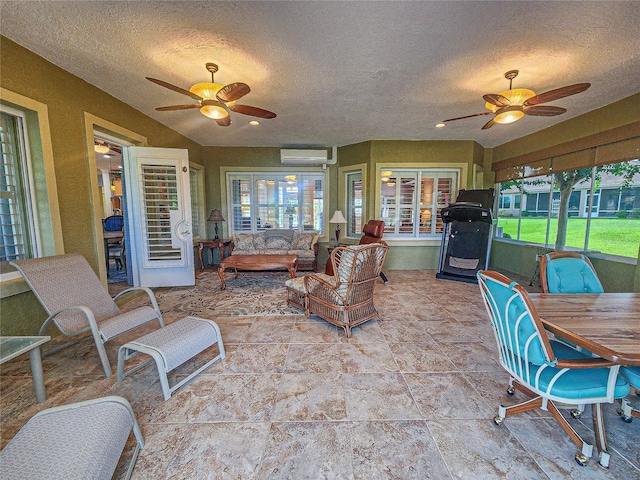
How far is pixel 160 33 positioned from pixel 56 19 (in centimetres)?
70

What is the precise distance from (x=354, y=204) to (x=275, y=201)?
1.86 m

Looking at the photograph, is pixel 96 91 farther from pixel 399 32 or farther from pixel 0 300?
pixel 399 32

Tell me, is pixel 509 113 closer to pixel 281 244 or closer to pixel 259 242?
pixel 281 244

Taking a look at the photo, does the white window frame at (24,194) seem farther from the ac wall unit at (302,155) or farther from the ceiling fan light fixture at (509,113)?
the ceiling fan light fixture at (509,113)

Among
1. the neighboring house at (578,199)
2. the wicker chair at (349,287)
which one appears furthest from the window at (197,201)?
the neighboring house at (578,199)

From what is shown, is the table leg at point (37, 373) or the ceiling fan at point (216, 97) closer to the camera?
the table leg at point (37, 373)

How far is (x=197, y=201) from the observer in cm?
548

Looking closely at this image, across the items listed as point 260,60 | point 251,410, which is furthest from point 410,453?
point 260,60

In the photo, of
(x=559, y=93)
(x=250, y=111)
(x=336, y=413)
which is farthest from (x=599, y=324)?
(x=250, y=111)

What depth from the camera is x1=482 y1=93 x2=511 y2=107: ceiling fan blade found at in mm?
2537

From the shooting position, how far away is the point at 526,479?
1.20 metres

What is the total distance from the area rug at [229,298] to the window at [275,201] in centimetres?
165

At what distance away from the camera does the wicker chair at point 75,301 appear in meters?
1.93

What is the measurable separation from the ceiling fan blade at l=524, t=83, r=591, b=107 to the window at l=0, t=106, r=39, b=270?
4.82 meters
